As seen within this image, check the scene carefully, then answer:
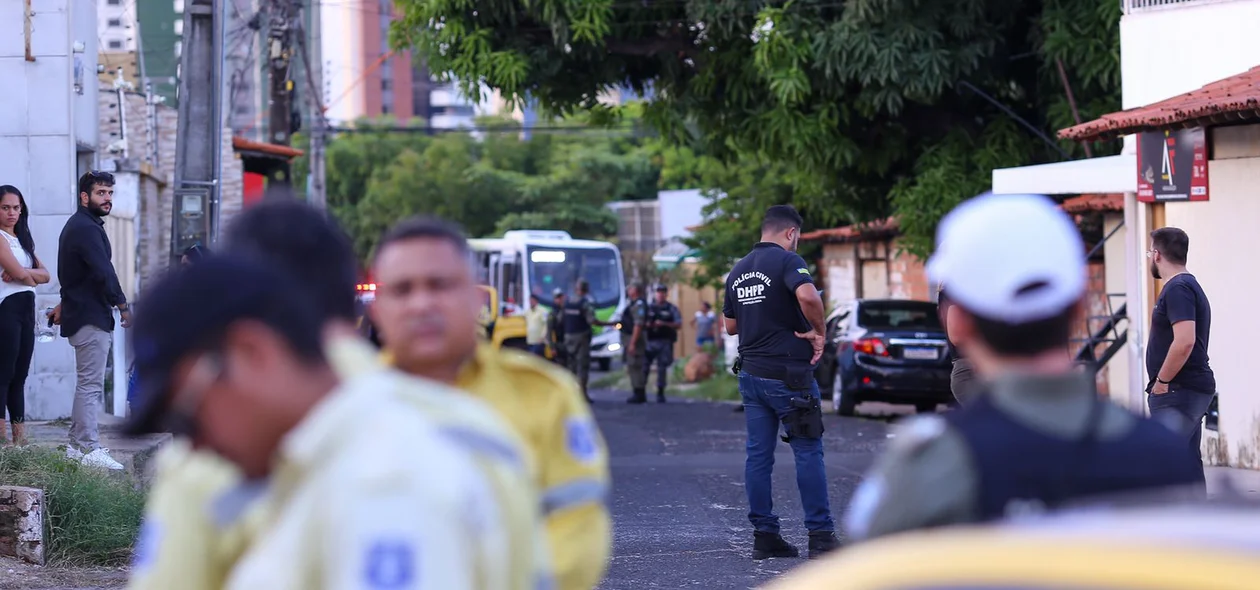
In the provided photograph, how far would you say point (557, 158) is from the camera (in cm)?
6325

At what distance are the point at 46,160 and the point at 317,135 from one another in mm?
18392

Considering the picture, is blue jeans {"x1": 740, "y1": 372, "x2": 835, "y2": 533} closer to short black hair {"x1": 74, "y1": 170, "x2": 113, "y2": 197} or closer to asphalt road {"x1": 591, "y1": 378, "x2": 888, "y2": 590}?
asphalt road {"x1": 591, "y1": 378, "x2": 888, "y2": 590}

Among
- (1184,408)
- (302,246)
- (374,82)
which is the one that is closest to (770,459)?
(1184,408)

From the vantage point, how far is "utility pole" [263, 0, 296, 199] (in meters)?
23.2

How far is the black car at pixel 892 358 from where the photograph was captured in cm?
1922

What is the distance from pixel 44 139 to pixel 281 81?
11145mm

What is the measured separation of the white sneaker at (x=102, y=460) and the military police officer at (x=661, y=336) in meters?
14.0

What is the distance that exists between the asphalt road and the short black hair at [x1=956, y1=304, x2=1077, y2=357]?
5243mm

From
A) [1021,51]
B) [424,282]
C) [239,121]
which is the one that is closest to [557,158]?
[239,121]

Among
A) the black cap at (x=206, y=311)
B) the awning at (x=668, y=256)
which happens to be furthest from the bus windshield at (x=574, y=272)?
the black cap at (x=206, y=311)

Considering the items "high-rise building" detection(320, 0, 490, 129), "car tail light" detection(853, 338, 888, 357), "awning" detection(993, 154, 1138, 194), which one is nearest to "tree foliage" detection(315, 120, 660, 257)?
"car tail light" detection(853, 338, 888, 357)

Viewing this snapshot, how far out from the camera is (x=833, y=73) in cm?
1947

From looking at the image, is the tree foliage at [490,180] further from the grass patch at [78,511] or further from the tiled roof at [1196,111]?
the grass patch at [78,511]

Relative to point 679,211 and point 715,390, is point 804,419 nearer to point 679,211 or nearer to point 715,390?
point 715,390
